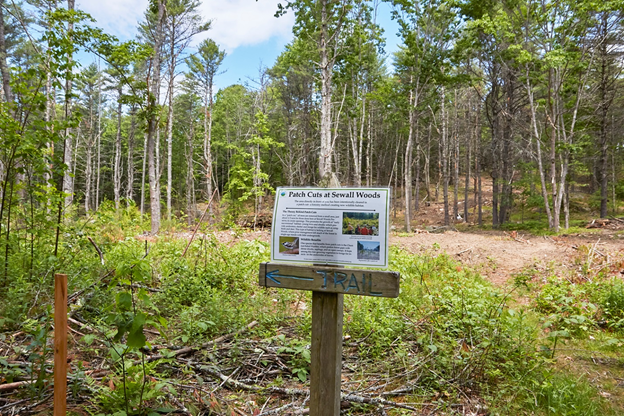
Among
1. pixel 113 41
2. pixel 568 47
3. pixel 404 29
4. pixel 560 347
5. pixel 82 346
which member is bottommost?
pixel 560 347

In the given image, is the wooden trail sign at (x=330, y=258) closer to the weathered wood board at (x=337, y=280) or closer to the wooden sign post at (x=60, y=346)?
the weathered wood board at (x=337, y=280)

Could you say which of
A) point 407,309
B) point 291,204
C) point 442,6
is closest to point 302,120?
point 442,6

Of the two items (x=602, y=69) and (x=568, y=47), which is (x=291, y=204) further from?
(x=602, y=69)

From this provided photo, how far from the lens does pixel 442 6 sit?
1549cm

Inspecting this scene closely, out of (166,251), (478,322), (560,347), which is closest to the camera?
(478,322)

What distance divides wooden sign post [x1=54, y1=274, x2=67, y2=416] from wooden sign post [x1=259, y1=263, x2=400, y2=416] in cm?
121

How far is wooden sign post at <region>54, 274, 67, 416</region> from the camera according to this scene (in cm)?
184

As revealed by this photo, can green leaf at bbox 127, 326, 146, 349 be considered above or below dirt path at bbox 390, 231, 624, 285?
above

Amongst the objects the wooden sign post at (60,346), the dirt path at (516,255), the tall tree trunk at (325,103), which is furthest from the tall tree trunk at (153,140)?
the wooden sign post at (60,346)

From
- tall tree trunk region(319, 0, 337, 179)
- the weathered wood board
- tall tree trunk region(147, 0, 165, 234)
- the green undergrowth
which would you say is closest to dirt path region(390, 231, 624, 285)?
the green undergrowth

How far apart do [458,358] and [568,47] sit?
15750mm

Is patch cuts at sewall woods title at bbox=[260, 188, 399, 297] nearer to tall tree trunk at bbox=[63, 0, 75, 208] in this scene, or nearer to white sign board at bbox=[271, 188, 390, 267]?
white sign board at bbox=[271, 188, 390, 267]

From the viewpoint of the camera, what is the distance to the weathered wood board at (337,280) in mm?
1993

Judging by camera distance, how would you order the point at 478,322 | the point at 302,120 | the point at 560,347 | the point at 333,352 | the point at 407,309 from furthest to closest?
the point at 302,120 → the point at 407,309 → the point at 560,347 → the point at 478,322 → the point at 333,352
